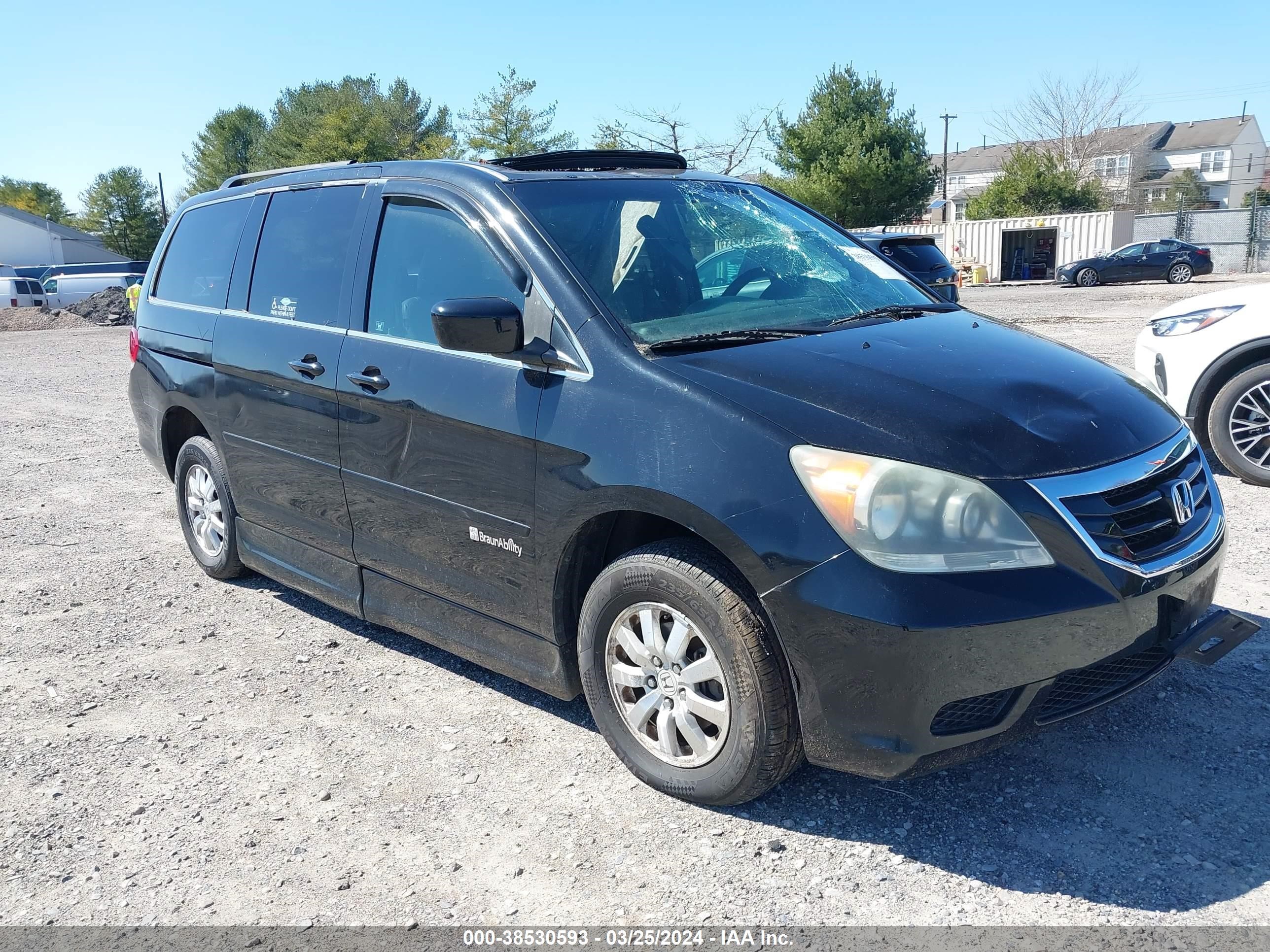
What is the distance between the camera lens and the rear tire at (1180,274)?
33.0m

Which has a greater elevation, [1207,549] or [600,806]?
[1207,549]

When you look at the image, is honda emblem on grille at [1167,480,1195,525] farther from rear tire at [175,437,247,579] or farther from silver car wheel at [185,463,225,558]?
silver car wheel at [185,463,225,558]

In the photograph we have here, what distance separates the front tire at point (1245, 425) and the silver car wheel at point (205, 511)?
5.84m

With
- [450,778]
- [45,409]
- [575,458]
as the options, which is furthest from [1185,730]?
[45,409]

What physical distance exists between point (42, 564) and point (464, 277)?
12.3ft

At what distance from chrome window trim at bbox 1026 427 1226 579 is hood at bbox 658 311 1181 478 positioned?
0.03m

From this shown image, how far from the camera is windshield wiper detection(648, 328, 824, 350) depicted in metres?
3.24

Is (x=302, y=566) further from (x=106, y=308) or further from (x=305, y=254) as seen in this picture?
(x=106, y=308)

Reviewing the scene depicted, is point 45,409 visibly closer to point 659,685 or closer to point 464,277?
point 464,277

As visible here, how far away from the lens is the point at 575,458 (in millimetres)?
3178

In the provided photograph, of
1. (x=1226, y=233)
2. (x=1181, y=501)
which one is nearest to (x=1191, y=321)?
(x=1181, y=501)

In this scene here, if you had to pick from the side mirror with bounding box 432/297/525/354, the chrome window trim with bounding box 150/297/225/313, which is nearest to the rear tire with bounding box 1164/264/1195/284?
the chrome window trim with bounding box 150/297/225/313

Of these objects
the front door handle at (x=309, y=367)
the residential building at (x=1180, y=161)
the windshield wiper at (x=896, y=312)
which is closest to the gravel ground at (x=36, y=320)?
the front door handle at (x=309, y=367)

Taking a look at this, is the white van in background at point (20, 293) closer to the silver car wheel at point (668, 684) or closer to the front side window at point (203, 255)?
the front side window at point (203, 255)
